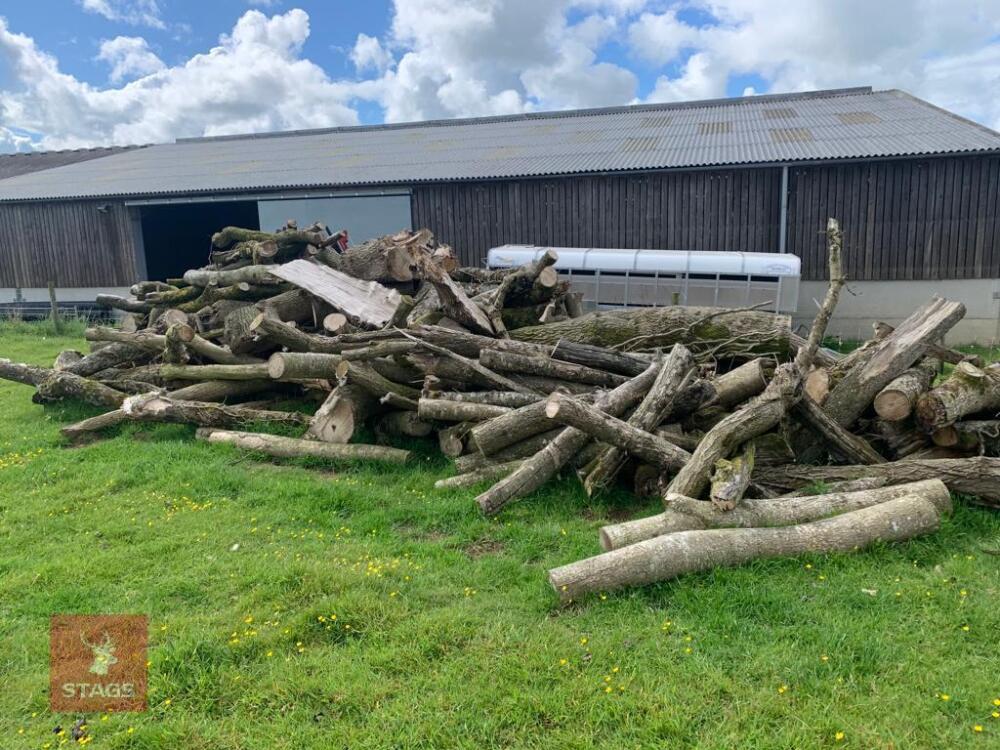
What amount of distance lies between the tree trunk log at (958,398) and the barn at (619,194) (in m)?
10.7

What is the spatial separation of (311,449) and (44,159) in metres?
37.1

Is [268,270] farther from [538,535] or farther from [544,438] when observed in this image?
[538,535]

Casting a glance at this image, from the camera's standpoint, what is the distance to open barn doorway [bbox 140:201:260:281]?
23062 mm

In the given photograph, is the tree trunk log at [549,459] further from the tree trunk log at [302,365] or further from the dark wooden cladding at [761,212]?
the dark wooden cladding at [761,212]

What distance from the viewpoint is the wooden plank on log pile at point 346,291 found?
8906 mm

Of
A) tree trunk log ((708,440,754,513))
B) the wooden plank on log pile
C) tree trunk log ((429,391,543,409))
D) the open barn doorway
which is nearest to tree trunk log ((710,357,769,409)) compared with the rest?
tree trunk log ((708,440,754,513))

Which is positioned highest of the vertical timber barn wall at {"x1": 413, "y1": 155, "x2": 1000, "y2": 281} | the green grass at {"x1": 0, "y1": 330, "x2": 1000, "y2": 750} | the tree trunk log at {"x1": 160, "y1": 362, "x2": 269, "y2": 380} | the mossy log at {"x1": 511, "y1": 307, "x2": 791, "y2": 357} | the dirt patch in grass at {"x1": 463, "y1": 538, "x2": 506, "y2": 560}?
the vertical timber barn wall at {"x1": 413, "y1": 155, "x2": 1000, "y2": 281}

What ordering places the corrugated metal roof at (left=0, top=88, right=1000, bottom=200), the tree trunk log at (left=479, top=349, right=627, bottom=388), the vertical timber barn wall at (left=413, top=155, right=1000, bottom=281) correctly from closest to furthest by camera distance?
1. the tree trunk log at (left=479, top=349, right=627, bottom=388)
2. the vertical timber barn wall at (left=413, top=155, right=1000, bottom=281)
3. the corrugated metal roof at (left=0, top=88, right=1000, bottom=200)

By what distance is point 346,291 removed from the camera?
9.33 m

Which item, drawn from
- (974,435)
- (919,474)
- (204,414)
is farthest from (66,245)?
(974,435)

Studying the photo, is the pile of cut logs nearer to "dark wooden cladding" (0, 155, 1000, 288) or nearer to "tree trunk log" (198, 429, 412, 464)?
"tree trunk log" (198, 429, 412, 464)

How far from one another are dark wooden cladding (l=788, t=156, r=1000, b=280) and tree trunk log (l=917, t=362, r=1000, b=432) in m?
10.7

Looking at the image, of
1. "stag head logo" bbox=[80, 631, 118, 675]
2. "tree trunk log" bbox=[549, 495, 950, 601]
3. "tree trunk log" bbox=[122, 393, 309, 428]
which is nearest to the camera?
"stag head logo" bbox=[80, 631, 118, 675]

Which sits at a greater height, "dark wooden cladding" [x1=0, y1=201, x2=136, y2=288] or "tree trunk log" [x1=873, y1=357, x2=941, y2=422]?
"dark wooden cladding" [x1=0, y1=201, x2=136, y2=288]
